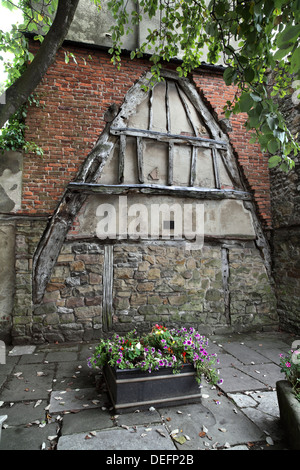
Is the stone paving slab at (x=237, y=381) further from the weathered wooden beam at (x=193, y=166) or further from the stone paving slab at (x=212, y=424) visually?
the weathered wooden beam at (x=193, y=166)

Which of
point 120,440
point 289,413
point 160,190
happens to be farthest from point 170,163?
point 120,440

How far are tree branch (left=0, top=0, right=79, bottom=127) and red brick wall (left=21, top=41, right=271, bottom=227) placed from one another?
1.65m

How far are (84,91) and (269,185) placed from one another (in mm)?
4363

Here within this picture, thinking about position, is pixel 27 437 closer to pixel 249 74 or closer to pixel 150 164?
pixel 249 74

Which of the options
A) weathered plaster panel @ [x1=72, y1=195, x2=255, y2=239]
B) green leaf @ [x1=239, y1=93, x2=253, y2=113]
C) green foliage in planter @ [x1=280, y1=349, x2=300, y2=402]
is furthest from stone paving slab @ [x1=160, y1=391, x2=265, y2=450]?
weathered plaster panel @ [x1=72, y1=195, x2=255, y2=239]

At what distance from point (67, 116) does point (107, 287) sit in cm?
331

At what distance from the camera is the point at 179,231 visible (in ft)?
17.9

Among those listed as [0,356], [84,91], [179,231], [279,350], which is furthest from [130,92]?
[279,350]

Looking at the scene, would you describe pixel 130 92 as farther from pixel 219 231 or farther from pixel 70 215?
pixel 219 231

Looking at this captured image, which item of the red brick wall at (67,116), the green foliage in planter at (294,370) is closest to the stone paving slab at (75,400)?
the green foliage in planter at (294,370)

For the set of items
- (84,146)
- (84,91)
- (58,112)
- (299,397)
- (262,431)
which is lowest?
(262,431)

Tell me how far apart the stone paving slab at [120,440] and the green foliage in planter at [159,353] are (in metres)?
0.53

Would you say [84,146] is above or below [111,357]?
above

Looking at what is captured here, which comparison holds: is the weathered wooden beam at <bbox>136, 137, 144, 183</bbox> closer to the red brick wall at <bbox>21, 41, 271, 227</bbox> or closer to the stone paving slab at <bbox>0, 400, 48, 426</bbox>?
the red brick wall at <bbox>21, 41, 271, 227</bbox>
